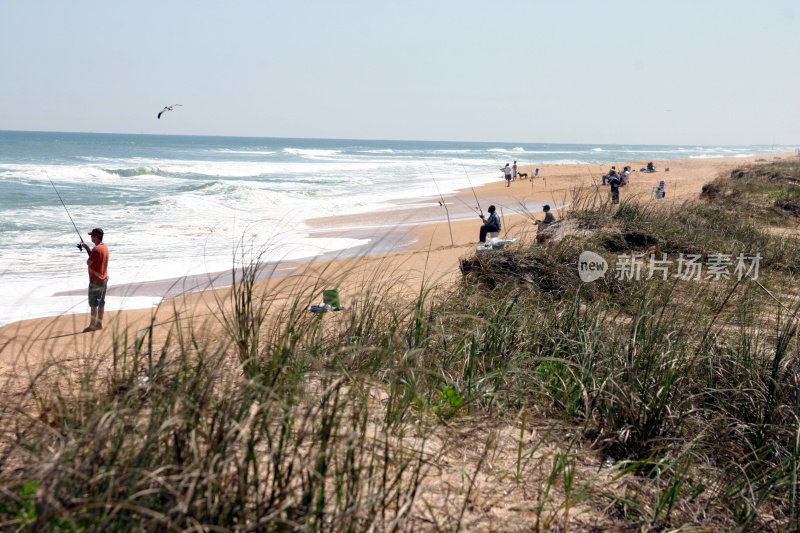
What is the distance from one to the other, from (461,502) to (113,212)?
61.4 ft

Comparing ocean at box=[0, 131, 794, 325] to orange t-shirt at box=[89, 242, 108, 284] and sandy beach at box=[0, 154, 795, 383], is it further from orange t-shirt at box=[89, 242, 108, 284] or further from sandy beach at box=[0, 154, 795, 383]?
sandy beach at box=[0, 154, 795, 383]

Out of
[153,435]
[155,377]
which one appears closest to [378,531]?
[153,435]

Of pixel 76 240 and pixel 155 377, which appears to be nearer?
pixel 155 377

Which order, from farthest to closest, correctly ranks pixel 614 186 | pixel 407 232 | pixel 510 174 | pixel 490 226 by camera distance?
pixel 510 174 < pixel 614 186 < pixel 407 232 < pixel 490 226

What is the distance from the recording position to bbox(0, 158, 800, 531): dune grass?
1.82 metres

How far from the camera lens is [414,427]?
2766mm

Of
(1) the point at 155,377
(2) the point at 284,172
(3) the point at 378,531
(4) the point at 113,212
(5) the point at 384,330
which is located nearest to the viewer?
(3) the point at 378,531

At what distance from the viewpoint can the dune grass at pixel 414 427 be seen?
1.82m

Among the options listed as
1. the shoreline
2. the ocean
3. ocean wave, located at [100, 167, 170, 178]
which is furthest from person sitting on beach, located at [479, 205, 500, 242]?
ocean wave, located at [100, 167, 170, 178]

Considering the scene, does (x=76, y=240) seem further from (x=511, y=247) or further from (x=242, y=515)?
(x=242, y=515)

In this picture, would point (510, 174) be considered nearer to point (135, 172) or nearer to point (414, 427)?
point (135, 172)

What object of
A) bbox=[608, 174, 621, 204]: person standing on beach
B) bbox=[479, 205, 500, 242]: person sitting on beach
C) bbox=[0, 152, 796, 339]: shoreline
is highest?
bbox=[608, 174, 621, 204]: person standing on beach

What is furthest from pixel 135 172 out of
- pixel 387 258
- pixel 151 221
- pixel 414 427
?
pixel 414 427

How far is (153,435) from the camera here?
73.0 inches
